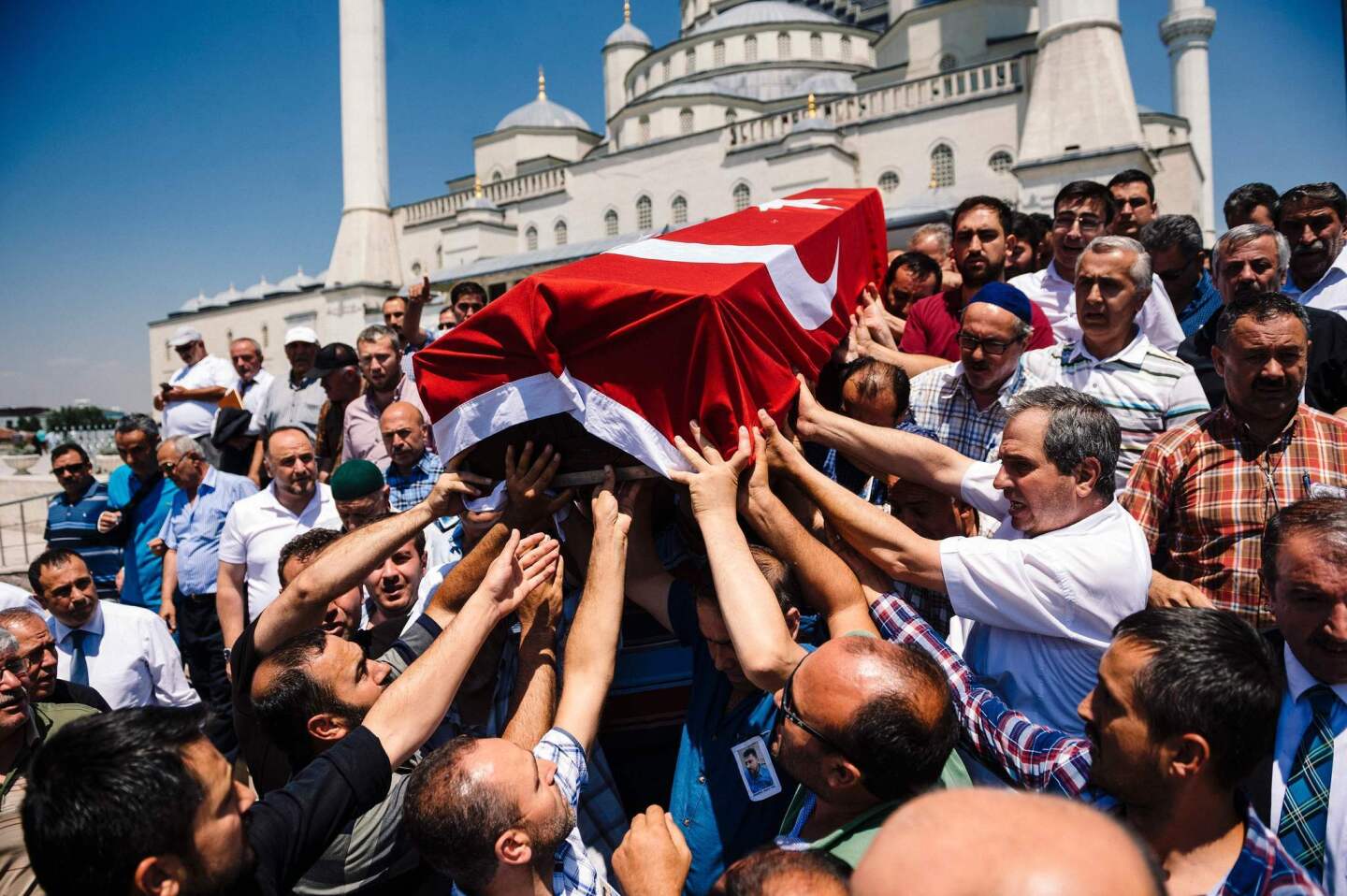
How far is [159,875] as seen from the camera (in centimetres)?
165

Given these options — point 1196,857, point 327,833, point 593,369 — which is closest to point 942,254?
point 593,369

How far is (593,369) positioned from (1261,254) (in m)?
3.11

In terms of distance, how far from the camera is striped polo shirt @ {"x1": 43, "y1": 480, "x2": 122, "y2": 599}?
6.25 metres

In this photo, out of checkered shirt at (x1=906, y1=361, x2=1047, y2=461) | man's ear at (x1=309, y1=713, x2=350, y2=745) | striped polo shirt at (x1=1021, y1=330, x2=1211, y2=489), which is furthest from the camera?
checkered shirt at (x1=906, y1=361, x2=1047, y2=461)

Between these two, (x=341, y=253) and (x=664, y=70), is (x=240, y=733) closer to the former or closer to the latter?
(x=341, y=253)

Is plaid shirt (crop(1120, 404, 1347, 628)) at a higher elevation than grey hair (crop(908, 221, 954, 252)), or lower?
lower

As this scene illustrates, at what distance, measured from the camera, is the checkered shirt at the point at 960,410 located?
359cm

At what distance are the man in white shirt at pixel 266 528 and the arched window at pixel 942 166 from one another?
27.6 meters

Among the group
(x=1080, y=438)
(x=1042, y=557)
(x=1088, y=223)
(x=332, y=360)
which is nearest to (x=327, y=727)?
(x=1042, y=557)

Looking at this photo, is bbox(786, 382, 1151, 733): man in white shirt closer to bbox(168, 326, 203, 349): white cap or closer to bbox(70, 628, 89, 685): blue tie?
bbox(70, 628, 89, 685): blue tie

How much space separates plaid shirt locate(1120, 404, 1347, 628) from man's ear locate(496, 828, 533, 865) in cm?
214

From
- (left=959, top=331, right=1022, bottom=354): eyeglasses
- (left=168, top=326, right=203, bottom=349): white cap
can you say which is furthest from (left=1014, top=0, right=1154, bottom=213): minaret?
(left=959, top=331, right=1022, bottom=354): eyeglasses

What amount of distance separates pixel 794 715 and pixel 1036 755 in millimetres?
598

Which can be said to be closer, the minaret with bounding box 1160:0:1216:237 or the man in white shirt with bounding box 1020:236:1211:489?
the man in white shirt with bounding box 1020:236:1211:489
